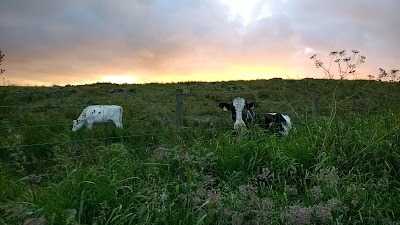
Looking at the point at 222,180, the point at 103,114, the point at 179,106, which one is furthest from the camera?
the point at 103,114

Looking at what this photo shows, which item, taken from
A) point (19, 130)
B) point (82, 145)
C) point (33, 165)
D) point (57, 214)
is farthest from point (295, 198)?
point (19, 130)

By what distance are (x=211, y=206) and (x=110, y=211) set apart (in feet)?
2.66

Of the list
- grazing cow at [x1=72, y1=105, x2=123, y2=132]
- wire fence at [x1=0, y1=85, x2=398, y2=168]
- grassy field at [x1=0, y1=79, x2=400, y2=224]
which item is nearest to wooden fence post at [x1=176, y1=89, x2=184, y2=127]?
wire fence at [x1=0, y1=85, x2=398, y2=168]

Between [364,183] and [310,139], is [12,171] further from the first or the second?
[364,183]

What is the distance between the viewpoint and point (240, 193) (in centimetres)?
403

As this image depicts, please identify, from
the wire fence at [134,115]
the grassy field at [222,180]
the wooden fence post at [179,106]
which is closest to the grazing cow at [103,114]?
the wire fence at [134,115]

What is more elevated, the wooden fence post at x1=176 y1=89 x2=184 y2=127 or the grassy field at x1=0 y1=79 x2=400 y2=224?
the wooden fence post at x1=176 y1=89 x2=184 y2=127

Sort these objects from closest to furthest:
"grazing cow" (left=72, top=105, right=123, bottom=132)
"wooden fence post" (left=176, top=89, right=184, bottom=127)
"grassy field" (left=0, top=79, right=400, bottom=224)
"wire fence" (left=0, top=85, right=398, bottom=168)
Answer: "grassy field" (left=0, top=79, right=400, bottom=224) → "wire fence" (left=0, top=85, right=398, bottom=168) → "wooden fence post" (left=176, top=89, right=184, bottom=127) → "grazing cow" (left=72, top=105, right=123, bottom=132)

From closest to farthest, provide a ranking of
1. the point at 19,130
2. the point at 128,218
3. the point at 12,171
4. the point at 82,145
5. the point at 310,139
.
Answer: the point at 128,218
the point at 12,171
the point at 310,139
the point at 82,145
the point at 19,130

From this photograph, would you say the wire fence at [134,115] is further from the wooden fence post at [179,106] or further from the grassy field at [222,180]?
the grassy field at [222,180]

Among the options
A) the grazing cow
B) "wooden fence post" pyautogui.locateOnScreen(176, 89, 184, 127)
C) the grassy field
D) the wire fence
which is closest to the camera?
the grassy field

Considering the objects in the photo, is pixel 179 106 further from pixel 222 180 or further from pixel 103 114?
pixel 103 114

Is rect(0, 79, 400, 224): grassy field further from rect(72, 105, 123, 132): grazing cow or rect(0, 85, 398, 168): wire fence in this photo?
rect(72, 105, 123, 132): grazing cow

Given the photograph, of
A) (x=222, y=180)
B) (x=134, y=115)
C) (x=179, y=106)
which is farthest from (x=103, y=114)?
(x=222, y=180)
